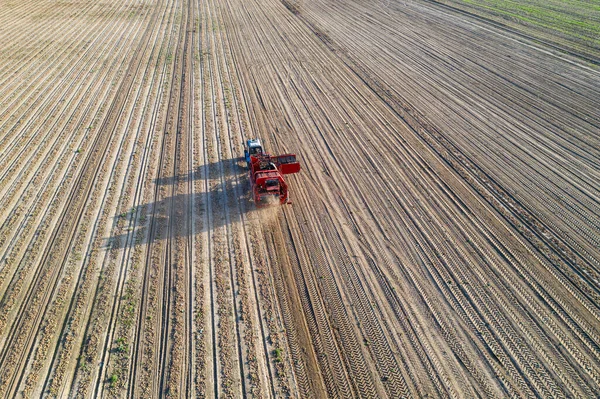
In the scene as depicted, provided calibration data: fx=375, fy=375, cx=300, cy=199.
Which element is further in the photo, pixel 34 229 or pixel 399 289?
pixel 34 229

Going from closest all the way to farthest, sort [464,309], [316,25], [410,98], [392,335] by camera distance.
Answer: [392,335] < [464,309] < [410,98] < [316,25]

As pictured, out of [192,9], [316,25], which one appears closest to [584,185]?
[316,25]

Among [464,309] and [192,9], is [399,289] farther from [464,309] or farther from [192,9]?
[192,9]

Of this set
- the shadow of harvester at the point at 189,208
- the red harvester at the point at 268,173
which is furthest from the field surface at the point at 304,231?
the red harvester at the point at 268,173

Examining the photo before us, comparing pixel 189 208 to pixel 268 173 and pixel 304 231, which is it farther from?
pixel 304 231

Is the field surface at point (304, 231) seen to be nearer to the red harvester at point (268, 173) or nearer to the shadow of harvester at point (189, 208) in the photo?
→ the shadow of harvester at point (189, 208)

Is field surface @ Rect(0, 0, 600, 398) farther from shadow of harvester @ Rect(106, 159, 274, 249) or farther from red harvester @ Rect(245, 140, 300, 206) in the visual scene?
red harvester @ Rect(245, 140, 300, 206)
